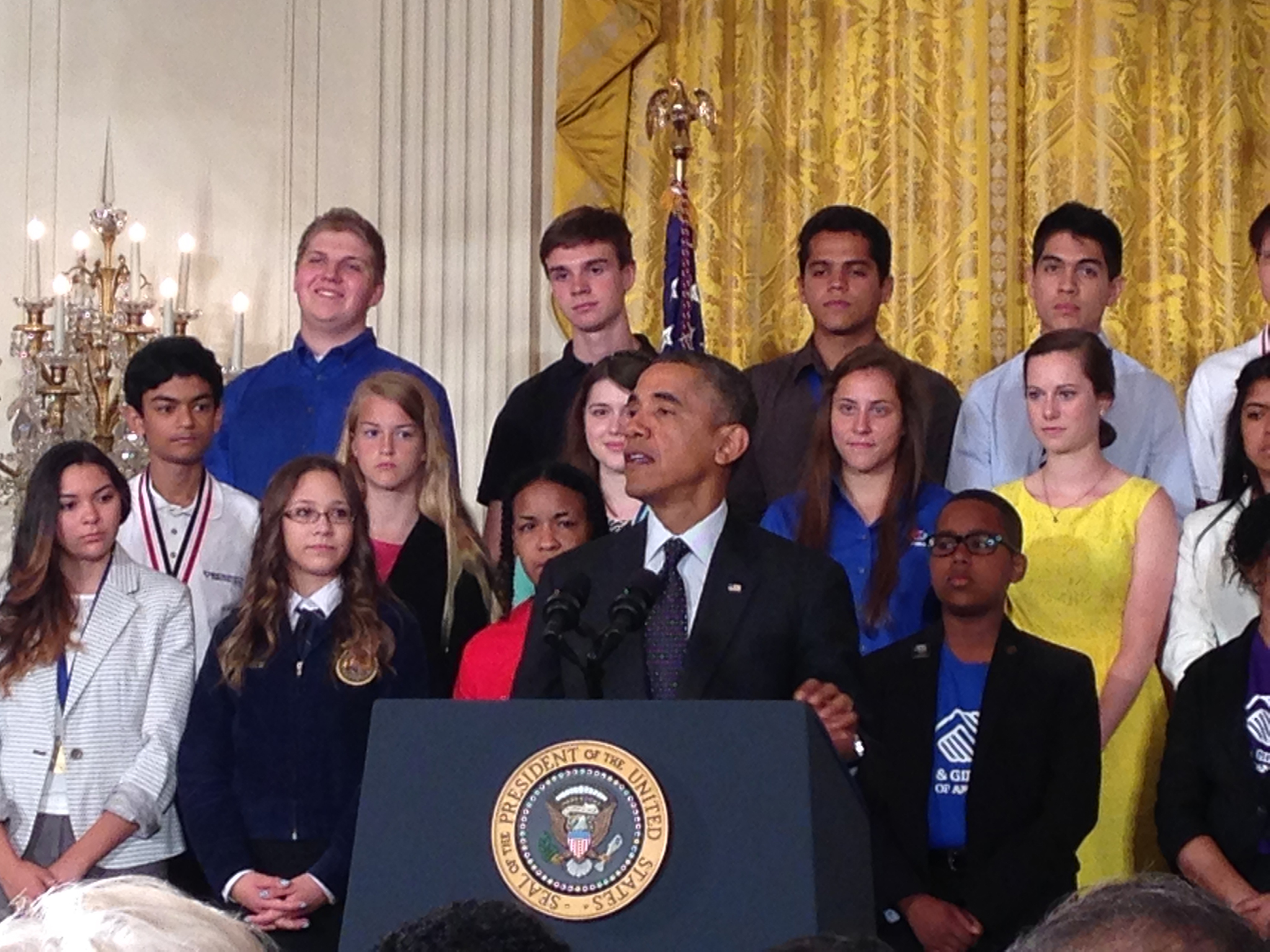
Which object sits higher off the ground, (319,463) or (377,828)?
(319,463)

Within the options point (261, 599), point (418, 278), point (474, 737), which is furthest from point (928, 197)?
point (474, 737)

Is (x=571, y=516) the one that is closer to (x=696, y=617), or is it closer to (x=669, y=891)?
(x=696, y=617)

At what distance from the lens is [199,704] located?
423 cm

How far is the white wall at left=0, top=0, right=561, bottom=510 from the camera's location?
6.63 m

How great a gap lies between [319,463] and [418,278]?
2.41 metres

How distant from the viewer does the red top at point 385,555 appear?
15.2ft

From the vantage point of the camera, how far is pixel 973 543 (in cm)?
425

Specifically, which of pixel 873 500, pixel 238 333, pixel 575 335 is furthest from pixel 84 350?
pixel 873 500

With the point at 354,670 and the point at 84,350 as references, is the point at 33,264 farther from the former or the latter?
the point at 354,670

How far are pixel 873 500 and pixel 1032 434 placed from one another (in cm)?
71

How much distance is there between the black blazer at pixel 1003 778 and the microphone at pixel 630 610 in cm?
103

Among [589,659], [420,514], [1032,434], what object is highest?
[1032,434]

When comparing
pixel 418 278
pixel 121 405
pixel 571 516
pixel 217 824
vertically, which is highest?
pixel 418 278

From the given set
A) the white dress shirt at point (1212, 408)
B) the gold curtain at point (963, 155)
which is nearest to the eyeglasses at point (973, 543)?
the white dress shirt at point (1212, 408)
